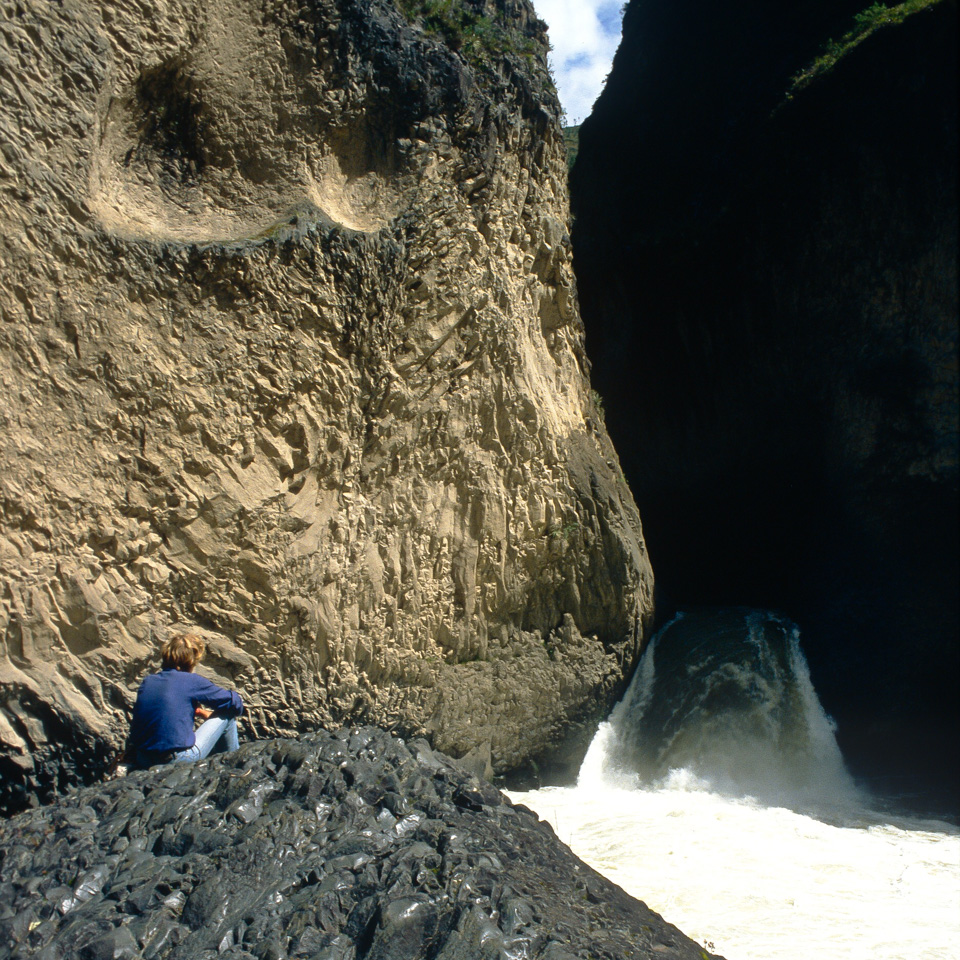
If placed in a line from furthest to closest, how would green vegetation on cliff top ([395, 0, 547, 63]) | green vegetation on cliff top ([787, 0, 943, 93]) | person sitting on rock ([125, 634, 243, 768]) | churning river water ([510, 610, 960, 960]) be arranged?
green vegetation on cliff top ([787, 0, 943, 93]) → green vegetation on cliff top ([395, 0, 547, 63]) → churning river water ([510, 610, 960, 960]) → person sitting on rock ([125, 634, 243, 768])

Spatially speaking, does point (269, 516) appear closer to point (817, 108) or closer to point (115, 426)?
point (115, 426)

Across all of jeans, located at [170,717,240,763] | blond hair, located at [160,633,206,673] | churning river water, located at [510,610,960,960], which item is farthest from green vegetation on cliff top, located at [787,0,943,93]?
jeans, located at [170,717,240,763]

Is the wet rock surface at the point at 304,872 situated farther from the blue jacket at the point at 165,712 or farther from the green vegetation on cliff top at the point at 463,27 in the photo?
the green vegetation on cliff top at the point at 463,27

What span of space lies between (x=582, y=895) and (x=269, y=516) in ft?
8.80

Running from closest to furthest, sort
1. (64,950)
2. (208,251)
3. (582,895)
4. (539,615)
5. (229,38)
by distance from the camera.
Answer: (64,950) < (582,895) < (208,251) < (229,38) < (539,615)

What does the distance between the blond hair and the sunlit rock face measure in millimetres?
7064

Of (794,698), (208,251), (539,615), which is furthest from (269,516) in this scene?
(794,698)

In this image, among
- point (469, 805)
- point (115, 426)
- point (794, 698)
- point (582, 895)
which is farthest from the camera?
point (794, 698)

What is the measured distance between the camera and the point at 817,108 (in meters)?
8.62

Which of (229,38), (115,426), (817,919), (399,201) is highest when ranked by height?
(229,38)

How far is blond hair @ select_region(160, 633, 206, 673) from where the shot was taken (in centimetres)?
360

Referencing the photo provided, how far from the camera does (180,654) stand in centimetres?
360

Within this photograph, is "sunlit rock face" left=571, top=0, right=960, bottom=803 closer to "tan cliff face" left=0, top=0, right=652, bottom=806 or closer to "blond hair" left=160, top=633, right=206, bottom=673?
"tan cliff face" left=0, top=0, right=652, bottom=806

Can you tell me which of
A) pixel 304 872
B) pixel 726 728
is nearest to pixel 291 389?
pixel 304 872
